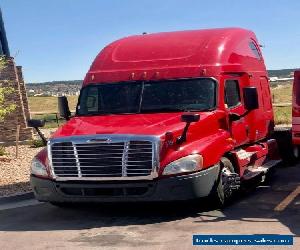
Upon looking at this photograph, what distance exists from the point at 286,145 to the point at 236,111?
11.8ft

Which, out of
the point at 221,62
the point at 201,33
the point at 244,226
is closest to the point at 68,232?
the point at 244,226

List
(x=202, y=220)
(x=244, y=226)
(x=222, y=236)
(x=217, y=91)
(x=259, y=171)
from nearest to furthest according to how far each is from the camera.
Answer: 1. (x=222, y=236)
2. (x=244, y=226)
3. (x=202, y=220)
4. (x=217, y=91)
5. (x=259, y=171)

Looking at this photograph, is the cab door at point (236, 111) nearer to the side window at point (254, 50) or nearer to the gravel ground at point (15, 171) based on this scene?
the side window at point (254, 50)

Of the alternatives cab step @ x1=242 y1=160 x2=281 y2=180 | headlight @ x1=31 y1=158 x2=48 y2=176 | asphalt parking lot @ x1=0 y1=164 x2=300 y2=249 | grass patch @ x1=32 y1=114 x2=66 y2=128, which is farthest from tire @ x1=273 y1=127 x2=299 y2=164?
grass patch @ x1=32 y1=114 x2=66 y2=128

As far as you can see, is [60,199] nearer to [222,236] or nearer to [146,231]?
[146,231]

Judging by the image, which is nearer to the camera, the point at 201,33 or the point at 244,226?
the point at 244,226

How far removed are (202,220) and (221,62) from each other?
9.58 ft

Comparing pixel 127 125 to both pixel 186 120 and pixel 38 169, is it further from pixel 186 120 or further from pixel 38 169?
pixel 38 169

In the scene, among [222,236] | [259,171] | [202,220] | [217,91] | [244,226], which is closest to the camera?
[222,236]

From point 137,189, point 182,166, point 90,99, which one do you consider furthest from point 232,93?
point 137,189

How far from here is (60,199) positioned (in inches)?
310

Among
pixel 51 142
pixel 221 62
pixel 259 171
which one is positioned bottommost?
pixel 259 171

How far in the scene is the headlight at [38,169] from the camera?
7.96 meters

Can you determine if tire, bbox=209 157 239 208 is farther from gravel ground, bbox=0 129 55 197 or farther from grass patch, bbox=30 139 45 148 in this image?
grass patch, bbox=30 139 45 148
